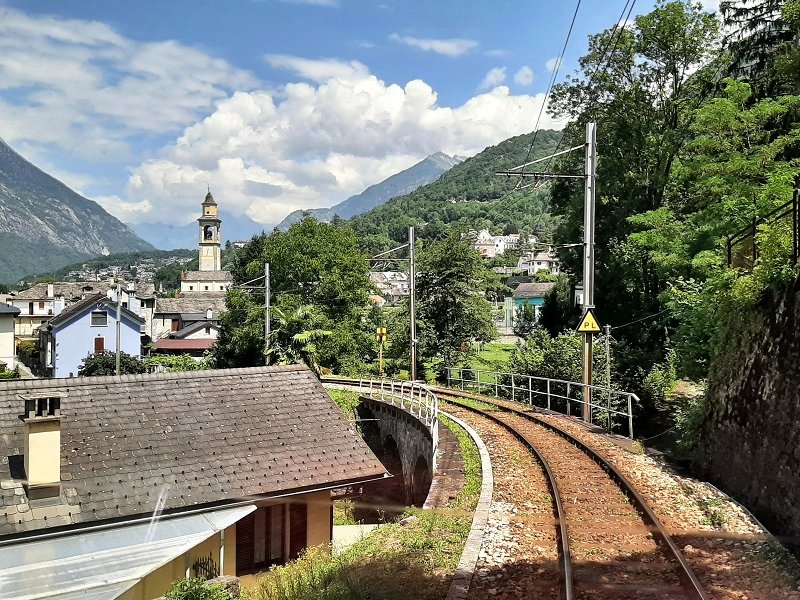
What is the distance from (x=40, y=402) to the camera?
1049 cm

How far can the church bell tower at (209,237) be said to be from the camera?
12975 cm

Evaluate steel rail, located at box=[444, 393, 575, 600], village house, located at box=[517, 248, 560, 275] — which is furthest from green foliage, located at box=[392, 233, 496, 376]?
village house, located at box=[517, 248, 560, 275]

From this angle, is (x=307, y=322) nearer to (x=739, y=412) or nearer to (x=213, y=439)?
(x=213, y=439)

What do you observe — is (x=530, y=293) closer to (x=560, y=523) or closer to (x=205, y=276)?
(x=205, y=276)

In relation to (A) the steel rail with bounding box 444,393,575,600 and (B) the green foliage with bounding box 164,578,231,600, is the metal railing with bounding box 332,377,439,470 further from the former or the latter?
(B) the green foliage with bounding box 164,578,231,600

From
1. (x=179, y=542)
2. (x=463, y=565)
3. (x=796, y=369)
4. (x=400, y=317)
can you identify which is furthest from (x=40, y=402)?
(x=400, y=317)

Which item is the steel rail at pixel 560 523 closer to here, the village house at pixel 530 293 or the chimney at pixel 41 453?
the chimney at pixel 41 453

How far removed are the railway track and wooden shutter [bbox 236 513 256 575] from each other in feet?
16.9

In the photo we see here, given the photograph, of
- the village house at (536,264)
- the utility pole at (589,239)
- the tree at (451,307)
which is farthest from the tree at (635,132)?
the village house at (536,264)

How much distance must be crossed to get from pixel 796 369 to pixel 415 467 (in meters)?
13.0

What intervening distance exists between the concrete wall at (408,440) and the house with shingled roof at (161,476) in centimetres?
415

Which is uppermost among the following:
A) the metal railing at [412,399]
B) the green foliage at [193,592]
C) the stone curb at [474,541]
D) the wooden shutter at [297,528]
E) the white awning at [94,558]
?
the metal railing at [412,399]

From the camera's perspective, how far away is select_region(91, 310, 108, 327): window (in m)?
53.6

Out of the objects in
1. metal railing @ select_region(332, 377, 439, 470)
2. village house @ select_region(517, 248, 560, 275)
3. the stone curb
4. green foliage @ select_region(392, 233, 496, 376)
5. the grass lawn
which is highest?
village house @ select_region(517, 248, 560, 275)
